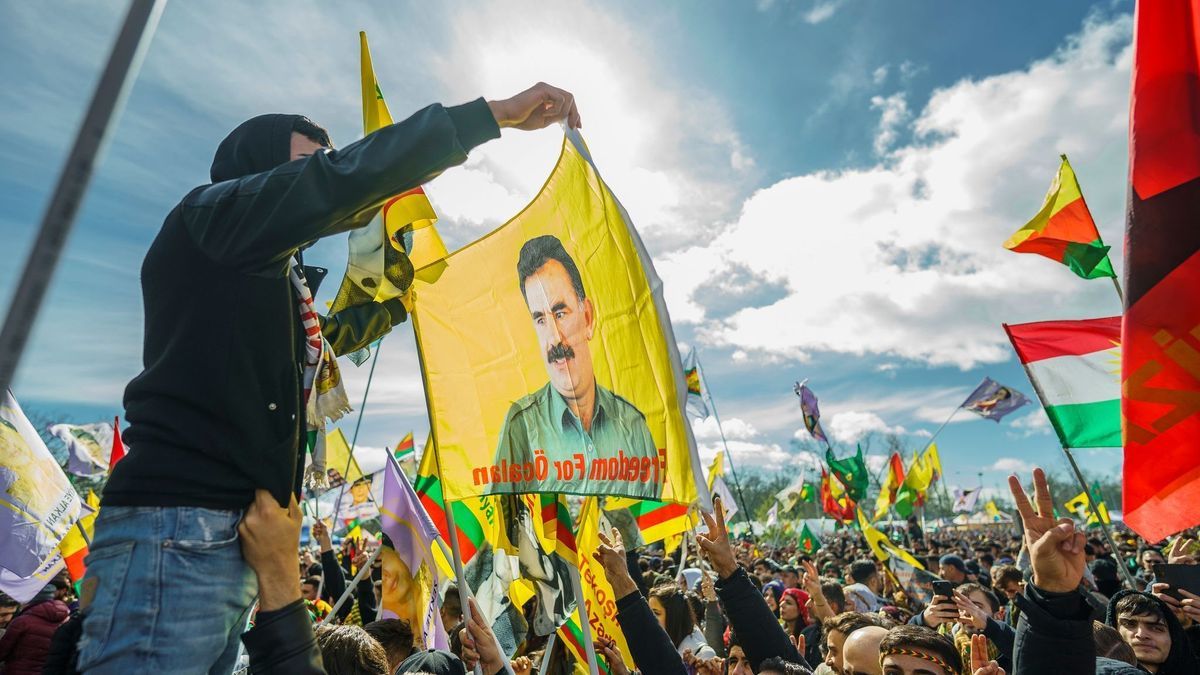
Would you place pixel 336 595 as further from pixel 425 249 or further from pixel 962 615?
pixel 962 615

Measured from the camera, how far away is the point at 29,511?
16.8 feet

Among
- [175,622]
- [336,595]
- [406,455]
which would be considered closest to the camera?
[175,622]

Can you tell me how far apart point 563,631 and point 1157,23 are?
4390 millimetres

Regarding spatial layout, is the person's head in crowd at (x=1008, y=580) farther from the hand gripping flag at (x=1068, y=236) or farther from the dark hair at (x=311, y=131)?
the dark hair at (x=311, y=131)

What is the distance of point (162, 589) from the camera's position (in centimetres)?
130

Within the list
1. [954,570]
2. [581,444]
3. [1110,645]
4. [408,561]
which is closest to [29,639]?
[408,561]

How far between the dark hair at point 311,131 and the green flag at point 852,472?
1935 centimetres

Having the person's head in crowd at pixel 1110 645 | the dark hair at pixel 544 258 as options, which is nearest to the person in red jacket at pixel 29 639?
the dark hair at pixel 544 258

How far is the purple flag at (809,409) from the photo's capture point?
1930cm

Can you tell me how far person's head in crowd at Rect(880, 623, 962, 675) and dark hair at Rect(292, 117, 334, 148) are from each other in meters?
3.37

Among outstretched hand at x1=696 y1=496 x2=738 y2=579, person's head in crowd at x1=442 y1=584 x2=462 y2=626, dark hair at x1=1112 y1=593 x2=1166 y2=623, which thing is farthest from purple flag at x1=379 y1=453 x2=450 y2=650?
dark hair at x1=1112 y1=593 x2=1166 y2=623

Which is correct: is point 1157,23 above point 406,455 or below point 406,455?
below

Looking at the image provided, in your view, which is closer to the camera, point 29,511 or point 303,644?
point 303,644

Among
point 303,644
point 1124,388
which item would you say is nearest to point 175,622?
point 303,644
